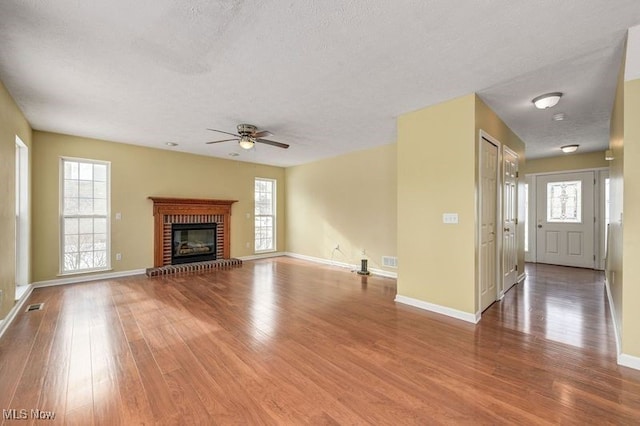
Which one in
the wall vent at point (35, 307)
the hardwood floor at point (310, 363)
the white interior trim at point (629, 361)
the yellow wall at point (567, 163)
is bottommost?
the hardwood floor at point (310, 363)

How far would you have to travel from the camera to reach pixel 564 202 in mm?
6316

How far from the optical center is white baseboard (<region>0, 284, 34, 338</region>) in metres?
2.85

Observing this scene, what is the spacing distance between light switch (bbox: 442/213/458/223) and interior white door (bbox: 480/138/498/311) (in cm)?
31

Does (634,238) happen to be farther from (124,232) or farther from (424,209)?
(124,232)

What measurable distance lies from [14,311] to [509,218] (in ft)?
22.2

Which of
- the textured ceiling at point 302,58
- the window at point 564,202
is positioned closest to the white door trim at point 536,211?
the window at point 564,202

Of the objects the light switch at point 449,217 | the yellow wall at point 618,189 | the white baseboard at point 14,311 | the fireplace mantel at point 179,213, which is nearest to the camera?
the yellow wall at point 618,189

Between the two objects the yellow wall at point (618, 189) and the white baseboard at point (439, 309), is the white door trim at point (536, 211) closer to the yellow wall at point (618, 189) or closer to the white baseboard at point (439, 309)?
the yellow wall at point (618, 189)

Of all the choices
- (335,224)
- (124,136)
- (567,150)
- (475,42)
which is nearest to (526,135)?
(567,150)

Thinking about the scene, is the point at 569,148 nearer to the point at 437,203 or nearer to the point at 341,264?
the point at 437,203

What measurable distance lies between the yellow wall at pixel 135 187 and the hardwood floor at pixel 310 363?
1.41m

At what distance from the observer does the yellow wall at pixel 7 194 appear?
A: 2902mm

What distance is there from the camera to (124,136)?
4934 mm

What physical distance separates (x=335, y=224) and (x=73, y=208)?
16.6 ft
